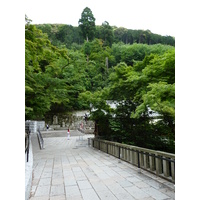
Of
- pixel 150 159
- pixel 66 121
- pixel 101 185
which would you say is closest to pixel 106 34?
pixel 66 121

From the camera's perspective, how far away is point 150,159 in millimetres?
4246

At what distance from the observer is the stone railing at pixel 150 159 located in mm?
3625

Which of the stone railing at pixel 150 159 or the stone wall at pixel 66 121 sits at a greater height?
the stone railing at pixel 150 159

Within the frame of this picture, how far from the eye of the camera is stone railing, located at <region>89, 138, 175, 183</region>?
362 cm

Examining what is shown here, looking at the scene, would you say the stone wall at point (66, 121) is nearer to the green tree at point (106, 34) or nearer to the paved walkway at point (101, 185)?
the paved walkway at point (101, 185)

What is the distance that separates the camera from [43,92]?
9.05 meters

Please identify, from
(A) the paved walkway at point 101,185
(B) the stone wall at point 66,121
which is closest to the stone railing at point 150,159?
(A) the paved walkway at point 101,185

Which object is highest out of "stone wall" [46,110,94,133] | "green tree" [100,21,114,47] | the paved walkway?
"green tree" [100,21,114,47]

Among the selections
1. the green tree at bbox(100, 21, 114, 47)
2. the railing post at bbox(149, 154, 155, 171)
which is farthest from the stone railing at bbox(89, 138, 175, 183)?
the green tree at bbox(100, 21, 114, 47)

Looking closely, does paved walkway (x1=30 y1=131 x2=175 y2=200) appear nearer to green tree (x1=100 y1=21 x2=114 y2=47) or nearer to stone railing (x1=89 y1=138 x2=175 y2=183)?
stone railing (x1=89 y1=138 x2=175 y2=183)

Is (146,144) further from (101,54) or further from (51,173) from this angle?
(101,54)
